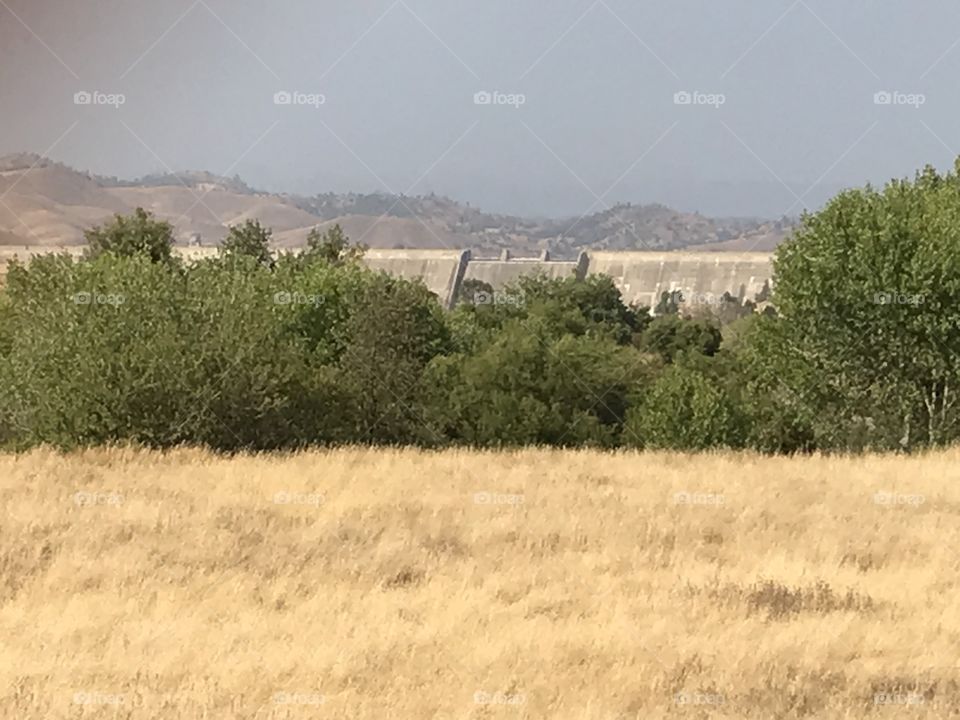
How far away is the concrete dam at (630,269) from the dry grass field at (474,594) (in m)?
154

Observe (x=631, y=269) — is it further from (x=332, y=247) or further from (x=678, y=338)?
(x=332, y=247)

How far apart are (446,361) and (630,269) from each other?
13468 cm

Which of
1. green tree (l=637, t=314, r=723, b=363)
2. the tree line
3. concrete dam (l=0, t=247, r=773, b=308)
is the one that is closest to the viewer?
the tree line

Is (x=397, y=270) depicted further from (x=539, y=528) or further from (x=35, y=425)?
(x=539, y=528)

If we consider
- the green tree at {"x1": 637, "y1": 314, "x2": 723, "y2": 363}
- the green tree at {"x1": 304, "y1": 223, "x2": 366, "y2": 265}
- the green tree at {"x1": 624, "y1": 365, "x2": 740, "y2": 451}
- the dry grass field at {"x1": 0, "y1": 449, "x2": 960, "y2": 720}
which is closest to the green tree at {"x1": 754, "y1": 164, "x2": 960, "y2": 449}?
the green tree at {"x1": 624, "y1": 365, "x2": 740, "y2": 451}

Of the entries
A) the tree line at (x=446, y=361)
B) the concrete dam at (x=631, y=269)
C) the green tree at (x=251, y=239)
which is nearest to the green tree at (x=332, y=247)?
the green tree at (x=251, y=239)

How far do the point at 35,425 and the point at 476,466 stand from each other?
13.1 metres

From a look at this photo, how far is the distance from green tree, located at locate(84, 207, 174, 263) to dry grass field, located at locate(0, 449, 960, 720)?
145ft

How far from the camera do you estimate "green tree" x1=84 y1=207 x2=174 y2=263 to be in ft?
204

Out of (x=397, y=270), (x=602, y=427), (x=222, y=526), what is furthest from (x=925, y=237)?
(x=397, y=270)

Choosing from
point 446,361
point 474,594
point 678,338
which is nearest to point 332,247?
point 678,338

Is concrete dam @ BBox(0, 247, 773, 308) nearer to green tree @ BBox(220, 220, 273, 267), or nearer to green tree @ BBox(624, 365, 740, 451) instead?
green tree @ BBox(220, 220, 273, 267)

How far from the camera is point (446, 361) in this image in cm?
5134

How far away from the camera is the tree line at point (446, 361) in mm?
28016
